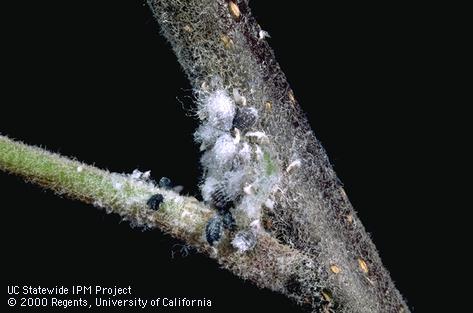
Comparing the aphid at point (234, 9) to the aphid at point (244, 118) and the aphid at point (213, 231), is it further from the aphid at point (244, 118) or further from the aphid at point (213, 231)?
the aphid at point (213, 231)

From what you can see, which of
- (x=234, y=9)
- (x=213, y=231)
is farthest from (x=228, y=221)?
(x=234, y=9)

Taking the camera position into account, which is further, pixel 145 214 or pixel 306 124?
pixel 306 124

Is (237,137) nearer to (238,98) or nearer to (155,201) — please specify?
(238,98)

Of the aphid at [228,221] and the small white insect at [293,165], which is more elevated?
the small white insect at [293,165]

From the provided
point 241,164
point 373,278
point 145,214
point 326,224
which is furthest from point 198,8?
point 373,278

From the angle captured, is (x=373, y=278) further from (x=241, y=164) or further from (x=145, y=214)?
(x=145, y=214)

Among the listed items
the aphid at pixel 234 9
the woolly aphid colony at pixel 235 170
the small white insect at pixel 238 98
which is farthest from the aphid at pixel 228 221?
the aphid at pixel 234 9
